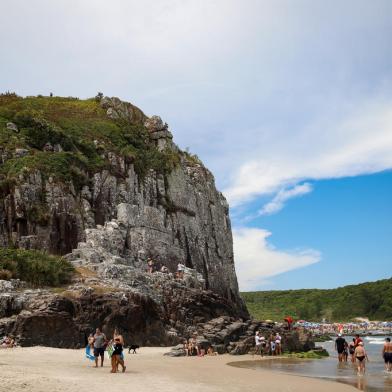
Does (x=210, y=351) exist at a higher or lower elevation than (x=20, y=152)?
lower

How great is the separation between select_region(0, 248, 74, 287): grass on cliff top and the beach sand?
9074mm

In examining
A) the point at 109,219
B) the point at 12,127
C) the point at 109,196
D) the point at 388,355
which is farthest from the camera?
the point at 12,127

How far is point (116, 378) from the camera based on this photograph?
699 inches

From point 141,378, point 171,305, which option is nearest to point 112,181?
point 171,305

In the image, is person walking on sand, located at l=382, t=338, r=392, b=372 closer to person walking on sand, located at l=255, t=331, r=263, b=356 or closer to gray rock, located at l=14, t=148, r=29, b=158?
person walking on sand, located at l=255, t=331, r=263, b=356

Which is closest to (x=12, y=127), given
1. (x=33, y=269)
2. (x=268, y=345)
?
(x=33, y=269)

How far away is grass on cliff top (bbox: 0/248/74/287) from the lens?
119ft

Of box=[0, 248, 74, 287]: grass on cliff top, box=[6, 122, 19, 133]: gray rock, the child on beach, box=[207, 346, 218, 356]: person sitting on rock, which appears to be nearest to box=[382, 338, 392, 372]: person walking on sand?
the child on beach

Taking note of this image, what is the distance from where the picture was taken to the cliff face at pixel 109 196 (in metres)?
47.7

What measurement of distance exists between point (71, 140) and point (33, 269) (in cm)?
2764

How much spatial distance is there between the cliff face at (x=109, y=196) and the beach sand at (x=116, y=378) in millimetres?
16202

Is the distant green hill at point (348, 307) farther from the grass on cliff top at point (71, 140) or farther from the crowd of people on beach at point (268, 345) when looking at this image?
the crowd of people on beach at point (268, 345)

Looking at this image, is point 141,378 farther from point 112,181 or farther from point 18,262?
point 112,181

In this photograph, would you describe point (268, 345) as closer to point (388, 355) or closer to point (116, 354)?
point (388, 355)
